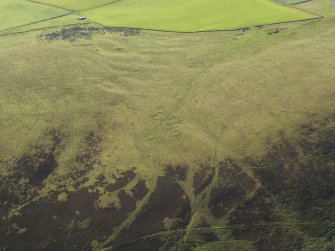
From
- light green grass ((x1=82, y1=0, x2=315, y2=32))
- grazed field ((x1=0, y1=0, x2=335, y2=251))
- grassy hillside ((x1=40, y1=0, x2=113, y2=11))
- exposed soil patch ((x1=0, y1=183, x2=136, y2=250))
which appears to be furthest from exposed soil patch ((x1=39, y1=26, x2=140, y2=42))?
exposed soil patch ((x1=0, y1=183, x2=136, y2=250))

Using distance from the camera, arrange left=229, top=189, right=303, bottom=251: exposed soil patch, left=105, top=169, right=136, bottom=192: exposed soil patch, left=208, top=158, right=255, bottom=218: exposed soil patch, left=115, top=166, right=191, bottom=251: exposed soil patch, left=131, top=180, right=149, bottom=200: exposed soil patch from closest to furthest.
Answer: left=229, top=189, right=303, bottom=251: exposed soil patch → left=115, top=166, right=191, bottom=251: exposed soil patch → left=208, top=158, right=255, bottom=218: exposed soil patch → left=131, top=180, right=149, bottom=200: exposed soil patch → left=105, top=169, right=136, bottom=192: exposed soil patch

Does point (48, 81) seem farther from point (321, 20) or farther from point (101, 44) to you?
point (321, 20)

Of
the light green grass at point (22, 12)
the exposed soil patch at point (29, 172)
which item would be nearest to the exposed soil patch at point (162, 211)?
the exposed soil patch at point (29, 172)

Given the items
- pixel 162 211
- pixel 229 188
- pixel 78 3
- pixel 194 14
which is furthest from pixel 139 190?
pixel 78 3

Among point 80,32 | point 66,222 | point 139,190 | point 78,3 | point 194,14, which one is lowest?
point 66,222

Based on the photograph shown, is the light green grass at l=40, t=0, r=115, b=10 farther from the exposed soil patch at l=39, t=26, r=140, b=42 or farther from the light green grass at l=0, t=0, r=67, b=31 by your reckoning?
the exposed soil patch at l=39, t=26, r=140, b=42

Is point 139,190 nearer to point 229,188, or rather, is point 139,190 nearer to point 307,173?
point 229,188

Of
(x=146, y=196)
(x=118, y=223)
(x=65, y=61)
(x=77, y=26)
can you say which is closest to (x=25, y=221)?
(x=118, y=223)
